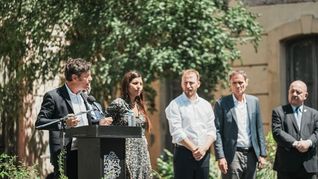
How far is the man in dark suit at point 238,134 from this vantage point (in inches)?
421

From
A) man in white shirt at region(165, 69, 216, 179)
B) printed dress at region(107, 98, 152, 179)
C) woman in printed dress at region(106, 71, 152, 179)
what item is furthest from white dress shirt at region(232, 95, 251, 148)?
printed dress at region(107, 98, 152, 179)

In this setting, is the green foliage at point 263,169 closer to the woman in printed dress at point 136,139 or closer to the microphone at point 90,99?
the woman in printed dress at point 136,139

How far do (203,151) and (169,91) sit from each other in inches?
286

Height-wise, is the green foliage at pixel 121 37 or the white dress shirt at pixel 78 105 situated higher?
the green foliage at pixel 121 37

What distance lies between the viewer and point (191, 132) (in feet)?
34.5

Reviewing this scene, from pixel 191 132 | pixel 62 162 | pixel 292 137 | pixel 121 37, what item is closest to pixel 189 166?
pixel 191 132

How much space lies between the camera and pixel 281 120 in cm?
1118

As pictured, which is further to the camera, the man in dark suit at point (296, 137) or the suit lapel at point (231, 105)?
the man in dark suit at point (296, 137)

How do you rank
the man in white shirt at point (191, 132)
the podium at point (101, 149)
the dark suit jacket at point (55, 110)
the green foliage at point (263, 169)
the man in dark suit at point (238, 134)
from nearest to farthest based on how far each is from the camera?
the podium at point (101, 149)
the dark suit jacket at point (55, 110)
the man in white shirt at point (191, 132)
the man in dark suit at point (238, 134)
the green foliage at point (263, 169)

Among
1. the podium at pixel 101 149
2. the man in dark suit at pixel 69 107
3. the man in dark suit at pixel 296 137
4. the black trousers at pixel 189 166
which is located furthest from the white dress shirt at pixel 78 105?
the man in dark suit at pixel 296 137

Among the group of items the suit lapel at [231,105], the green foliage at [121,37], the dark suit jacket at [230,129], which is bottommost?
the dark suit jacket at [230,129]

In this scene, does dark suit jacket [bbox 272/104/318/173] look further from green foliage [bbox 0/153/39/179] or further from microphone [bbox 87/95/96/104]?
green foliage [bbox 0/153/39/179]

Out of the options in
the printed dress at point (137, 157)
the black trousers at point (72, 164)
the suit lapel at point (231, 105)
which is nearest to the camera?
the black trousers at point (72, 164)

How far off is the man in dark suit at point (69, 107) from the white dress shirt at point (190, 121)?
62.0 inches
